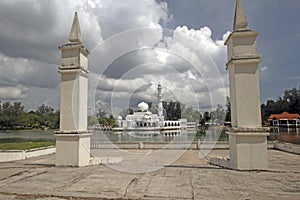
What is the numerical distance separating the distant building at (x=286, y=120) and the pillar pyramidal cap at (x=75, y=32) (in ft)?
184

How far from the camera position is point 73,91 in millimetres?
7215

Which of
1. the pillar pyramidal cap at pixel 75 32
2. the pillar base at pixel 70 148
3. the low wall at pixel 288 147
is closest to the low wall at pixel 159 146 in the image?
the low wall at pixel 288 147

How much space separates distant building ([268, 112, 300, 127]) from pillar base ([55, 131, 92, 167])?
184ft

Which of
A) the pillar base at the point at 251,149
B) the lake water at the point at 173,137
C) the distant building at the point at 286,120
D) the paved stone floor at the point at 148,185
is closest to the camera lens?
the paved stone floor at the point at 148,185

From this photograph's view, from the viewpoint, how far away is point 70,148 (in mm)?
7055

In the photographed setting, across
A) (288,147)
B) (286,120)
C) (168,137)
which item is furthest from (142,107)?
(288,147)

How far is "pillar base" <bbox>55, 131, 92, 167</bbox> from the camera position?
23.0 ft

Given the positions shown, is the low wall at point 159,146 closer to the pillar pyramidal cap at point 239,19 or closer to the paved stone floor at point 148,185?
the paved stone floor at point 148,185

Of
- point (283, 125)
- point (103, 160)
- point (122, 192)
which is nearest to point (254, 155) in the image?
point (122, 192)

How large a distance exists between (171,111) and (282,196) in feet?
168

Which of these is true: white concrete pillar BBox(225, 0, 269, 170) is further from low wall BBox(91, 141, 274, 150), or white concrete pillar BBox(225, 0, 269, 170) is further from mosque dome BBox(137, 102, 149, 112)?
mosque dome BBox(137, 102, 149, 112)

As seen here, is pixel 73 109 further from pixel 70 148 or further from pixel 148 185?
pixel 148 185

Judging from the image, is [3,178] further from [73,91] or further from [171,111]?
[171,111]

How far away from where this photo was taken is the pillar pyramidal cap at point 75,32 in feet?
24.3
